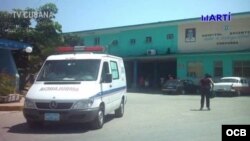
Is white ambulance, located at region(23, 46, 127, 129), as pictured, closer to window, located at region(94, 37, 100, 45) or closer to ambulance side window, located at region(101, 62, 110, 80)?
ambulance side window, located at region(101, 62, 110, 80)

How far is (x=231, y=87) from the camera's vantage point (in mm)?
30766

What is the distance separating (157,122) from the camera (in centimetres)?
1312

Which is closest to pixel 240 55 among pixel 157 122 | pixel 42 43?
pixel 42 43

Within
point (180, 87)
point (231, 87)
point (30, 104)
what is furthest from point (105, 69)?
point (180, 87)

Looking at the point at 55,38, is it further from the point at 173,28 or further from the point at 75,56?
the point at 75,56

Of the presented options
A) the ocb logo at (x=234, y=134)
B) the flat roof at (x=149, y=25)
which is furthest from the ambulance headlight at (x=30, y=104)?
the flat roof at (x=149, y=25)

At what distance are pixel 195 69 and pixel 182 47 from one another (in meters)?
2.65

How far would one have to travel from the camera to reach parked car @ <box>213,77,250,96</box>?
30.8 meters

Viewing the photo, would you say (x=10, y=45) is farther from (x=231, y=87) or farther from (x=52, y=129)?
(x=231, y=87)

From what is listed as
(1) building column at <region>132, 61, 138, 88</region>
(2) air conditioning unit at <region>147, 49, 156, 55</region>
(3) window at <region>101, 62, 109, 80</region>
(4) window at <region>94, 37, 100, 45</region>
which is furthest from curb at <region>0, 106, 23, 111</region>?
(4) window at <region>94, 37, 100, 45</region>

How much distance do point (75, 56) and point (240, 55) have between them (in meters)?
25.8

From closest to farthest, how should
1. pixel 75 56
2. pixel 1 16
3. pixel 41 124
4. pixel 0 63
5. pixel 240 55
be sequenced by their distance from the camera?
pixel 41 124 → pixel 75 56 → pixel 0 63 → pixel 1 16 → pixel 240 55

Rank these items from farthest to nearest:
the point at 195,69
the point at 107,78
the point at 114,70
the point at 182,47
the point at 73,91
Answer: the point at 182,47
the point at 195,69
the point at 114,70
the point at 107,78
the point at 73,91

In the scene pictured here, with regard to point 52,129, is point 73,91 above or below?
above
